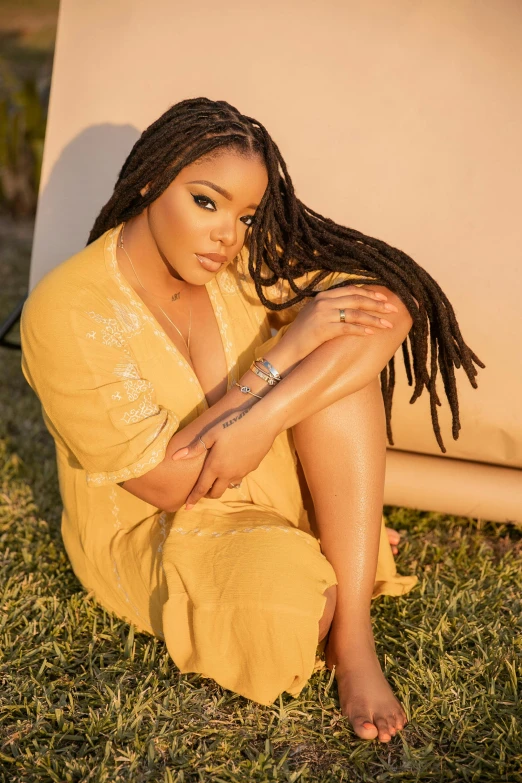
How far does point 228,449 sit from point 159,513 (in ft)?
1.09

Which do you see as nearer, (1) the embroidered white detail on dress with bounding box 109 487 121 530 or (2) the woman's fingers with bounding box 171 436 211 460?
(2) the woman's fingers with bounding box 171 436 211 460

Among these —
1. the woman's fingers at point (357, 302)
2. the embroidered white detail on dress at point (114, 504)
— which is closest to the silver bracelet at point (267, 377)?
the woman's fingers at point (357, 302)

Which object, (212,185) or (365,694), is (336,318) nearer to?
(212,185)

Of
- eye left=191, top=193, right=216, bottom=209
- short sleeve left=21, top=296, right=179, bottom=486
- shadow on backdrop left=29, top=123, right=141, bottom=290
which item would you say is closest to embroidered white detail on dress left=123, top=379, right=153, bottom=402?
short sleeve left=21, top=296, right=179, bottom=486

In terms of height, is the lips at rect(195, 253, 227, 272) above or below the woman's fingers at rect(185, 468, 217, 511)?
above

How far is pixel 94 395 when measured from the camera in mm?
1920

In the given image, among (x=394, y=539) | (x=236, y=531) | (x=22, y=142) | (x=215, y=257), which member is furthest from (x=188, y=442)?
(x=22, y=142)

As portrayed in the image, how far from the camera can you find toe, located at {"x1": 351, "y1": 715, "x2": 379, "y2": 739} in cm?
193

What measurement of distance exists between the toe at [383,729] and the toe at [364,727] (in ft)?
0.03

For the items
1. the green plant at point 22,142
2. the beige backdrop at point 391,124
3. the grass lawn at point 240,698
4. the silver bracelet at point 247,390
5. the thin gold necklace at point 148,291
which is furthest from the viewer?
the green plant at point 22,142

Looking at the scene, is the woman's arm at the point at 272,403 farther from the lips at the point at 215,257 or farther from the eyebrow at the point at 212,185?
the eyebrow at the point at 212,185

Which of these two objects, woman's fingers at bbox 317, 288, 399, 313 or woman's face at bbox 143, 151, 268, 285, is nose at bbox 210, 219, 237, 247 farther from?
woman's fingers at bbox 317, 288, 399, 313

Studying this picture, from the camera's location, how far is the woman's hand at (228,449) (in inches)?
78.7

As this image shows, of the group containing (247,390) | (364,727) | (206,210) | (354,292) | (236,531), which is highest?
(206,210)
